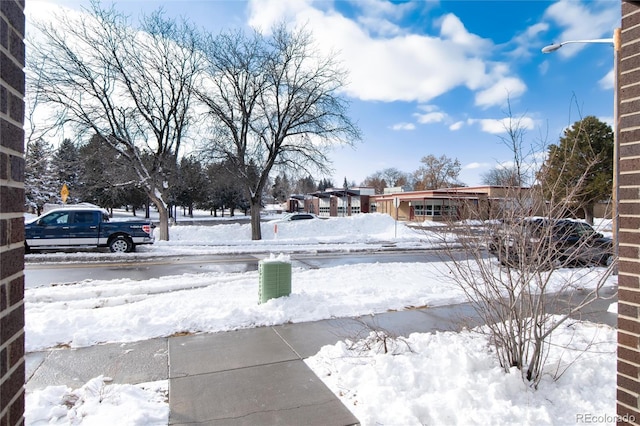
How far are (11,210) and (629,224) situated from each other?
341 cm

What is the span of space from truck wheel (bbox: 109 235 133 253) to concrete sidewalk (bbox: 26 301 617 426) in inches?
472

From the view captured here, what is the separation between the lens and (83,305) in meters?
6.90

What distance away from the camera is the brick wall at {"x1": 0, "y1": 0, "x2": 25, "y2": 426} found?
1706mm

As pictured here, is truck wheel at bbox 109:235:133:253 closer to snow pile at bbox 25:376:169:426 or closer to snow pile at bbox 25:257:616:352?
snow pile at bbox 25:257:616:352

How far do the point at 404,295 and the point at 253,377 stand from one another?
4383mm

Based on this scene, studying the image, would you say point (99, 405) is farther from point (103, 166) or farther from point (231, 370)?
point (103, 166)

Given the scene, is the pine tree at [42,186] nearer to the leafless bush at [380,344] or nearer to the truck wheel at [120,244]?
the truck wheel at [120,244]

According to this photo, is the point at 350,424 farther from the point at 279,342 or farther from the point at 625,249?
the point at 625,249

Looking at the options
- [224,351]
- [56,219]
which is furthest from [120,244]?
[224,351]

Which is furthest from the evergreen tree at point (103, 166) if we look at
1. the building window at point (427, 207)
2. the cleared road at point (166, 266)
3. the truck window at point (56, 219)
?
the building window at point (427, 207)

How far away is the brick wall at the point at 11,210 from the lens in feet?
5.60

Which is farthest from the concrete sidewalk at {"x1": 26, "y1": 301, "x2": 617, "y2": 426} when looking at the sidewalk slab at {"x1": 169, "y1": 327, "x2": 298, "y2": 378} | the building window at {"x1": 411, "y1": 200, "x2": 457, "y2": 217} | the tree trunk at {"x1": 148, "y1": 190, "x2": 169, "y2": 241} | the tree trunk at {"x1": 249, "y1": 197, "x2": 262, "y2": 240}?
the building window at {"x1": 411, "y1": 200, "x2": 457, "y2": 217}

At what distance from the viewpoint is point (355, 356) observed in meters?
4.37

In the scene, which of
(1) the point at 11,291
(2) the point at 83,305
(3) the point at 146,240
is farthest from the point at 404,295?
(3) the point at 146,240
